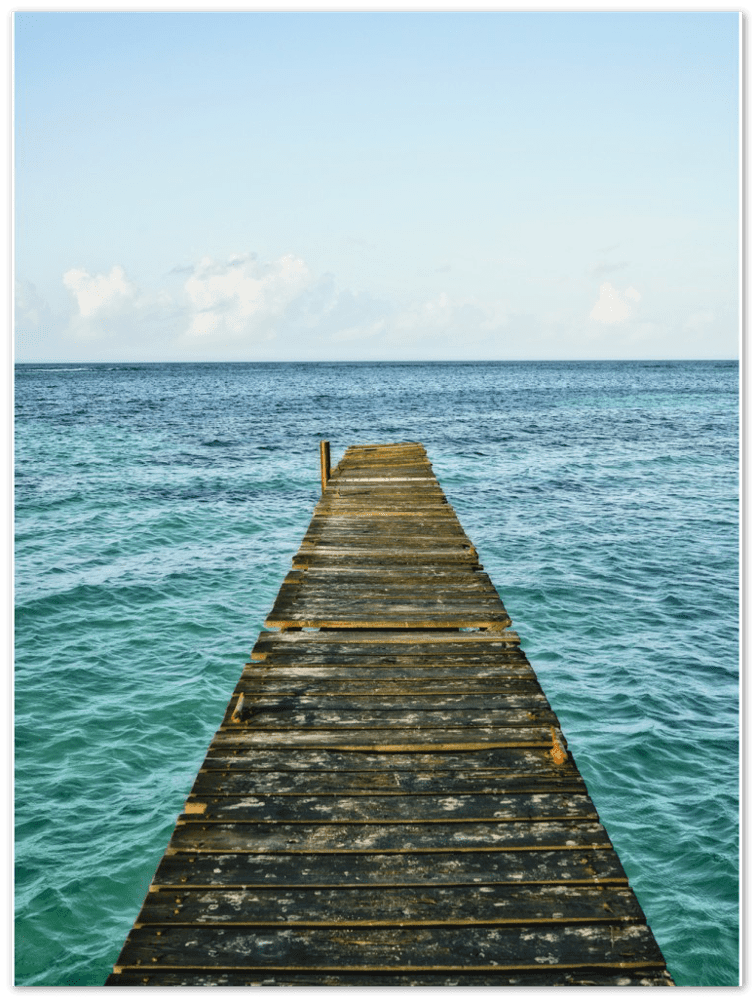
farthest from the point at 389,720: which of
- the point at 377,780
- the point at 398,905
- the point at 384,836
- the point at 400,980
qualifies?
the point at 400,980

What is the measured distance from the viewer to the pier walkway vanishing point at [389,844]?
321cm

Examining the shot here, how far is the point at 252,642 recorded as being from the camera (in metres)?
12.9

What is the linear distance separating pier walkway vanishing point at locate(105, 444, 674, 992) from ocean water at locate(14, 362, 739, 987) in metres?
3.26

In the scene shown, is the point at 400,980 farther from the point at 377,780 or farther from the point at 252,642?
the point at 252,642

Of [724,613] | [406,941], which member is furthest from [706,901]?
Answer: [724,613]

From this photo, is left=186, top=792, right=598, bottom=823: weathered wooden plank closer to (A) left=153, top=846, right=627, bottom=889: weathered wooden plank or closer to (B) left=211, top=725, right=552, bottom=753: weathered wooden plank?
(A) left=153, top=846, right=627, bottom=889: weathered wooden plank

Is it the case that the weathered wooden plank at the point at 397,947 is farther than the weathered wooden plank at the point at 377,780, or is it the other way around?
the weathered wooden plank at the point at 377,780

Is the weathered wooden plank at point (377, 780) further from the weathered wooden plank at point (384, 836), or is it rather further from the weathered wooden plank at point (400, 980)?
the weathered wooden plank at point (400, 980)

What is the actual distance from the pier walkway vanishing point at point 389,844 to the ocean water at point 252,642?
3261 mm

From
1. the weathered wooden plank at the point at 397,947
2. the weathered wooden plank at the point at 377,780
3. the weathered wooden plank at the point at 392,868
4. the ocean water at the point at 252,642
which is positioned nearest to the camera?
the weathered wooden plank at the point at 397,947

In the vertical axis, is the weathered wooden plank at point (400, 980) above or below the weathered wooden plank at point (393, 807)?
below

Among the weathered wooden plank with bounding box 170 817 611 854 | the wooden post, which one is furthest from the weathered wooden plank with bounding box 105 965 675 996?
the wooden post

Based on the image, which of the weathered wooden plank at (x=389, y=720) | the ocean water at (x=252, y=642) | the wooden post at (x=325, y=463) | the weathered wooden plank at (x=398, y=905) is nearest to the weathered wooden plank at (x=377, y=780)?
the weathered wooden plank at (x=389, y=720)

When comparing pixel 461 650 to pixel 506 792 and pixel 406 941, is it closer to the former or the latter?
pixel 506 792
